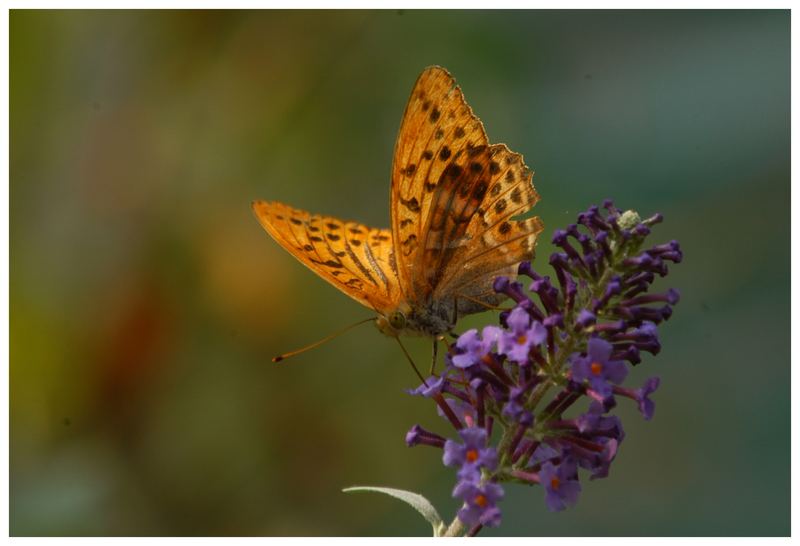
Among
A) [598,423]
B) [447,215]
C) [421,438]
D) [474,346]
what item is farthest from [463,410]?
[447,215]

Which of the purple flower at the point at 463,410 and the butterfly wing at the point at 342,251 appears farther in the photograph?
the butterfly wing at the point at 342,251

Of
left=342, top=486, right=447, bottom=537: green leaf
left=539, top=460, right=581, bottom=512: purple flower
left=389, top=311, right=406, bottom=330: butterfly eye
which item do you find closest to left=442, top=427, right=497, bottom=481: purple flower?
left=539, top=460, right=581, bottom=512: purple flower

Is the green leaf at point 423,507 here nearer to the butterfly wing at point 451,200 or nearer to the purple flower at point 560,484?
the purple flower at point 560,484

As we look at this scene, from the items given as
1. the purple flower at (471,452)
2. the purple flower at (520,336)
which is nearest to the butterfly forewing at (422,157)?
the purple flower at (520,336)

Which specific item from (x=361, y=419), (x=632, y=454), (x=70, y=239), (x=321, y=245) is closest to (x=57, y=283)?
(x=70, y=239)

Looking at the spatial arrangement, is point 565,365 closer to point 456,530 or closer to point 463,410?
point 463,410

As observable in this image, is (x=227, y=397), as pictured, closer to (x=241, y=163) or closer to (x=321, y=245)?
(x=241, y=163)
